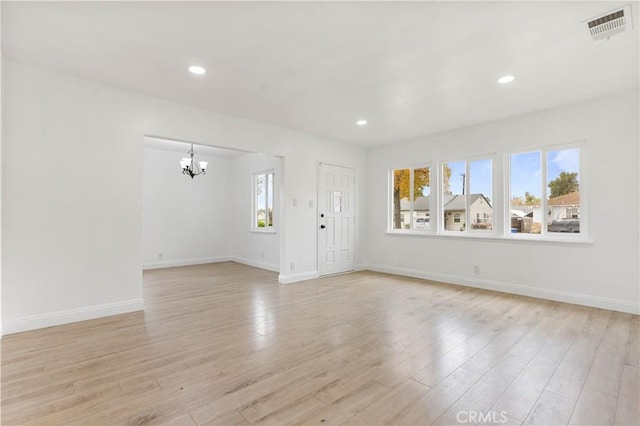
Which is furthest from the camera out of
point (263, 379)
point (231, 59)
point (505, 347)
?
point (231, 59)

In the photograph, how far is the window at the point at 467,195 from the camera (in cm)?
508

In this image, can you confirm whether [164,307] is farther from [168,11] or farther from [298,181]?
[168,11]

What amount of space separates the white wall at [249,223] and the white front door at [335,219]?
1.15 metres

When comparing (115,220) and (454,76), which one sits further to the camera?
(115,220)

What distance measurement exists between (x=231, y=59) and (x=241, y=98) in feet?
3.24

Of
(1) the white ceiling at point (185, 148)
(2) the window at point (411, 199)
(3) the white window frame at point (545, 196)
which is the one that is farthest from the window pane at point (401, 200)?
(1) the white ceiling at point (185, 148)

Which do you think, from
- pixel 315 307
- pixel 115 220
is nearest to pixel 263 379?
pixel 315 307

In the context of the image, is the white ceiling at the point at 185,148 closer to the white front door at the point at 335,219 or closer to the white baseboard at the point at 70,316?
the white front door at the point at 335,219

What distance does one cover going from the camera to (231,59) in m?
3.00

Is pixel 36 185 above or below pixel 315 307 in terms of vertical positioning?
above

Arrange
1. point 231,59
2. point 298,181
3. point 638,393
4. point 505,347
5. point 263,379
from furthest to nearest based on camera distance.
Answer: point 298,181 → point 231,59 → point 505,347 → point 263,379 → point 638,393

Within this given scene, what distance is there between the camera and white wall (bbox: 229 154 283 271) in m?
6.80

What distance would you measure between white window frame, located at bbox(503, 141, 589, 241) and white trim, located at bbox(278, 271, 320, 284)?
3.29 meters

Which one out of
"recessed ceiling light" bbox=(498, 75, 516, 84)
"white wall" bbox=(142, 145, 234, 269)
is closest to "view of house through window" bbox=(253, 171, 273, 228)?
"white wall" bbox=(142, 145, 234, 269)
